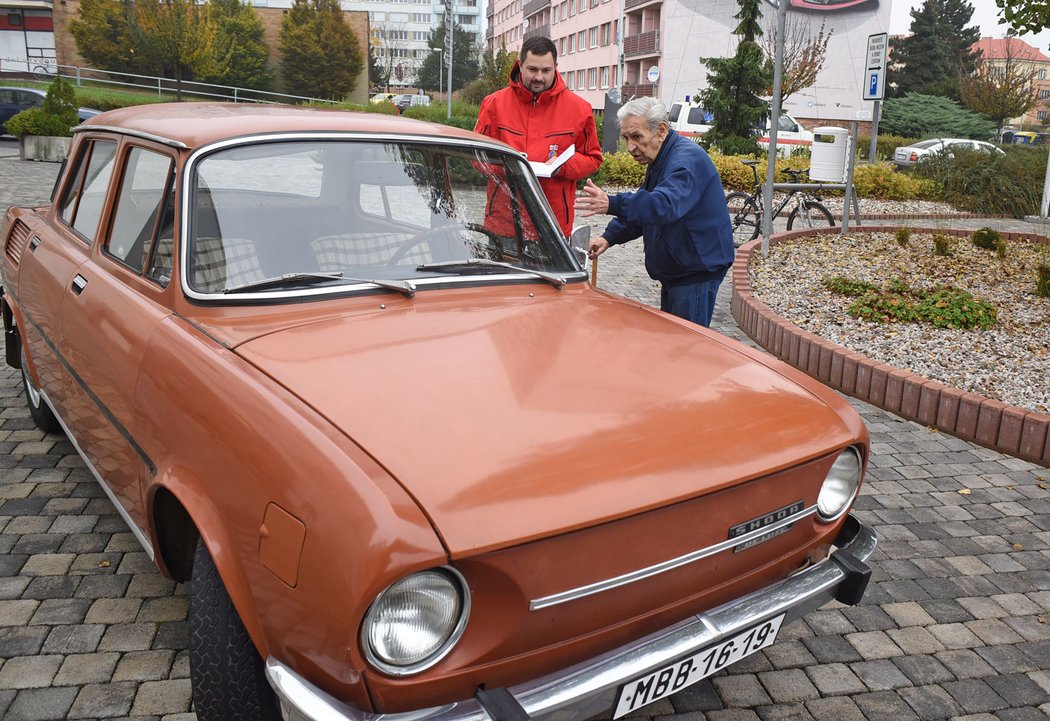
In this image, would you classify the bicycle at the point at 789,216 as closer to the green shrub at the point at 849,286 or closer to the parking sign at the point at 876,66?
the parking sign at the point at 876,66

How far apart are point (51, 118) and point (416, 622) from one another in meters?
21.4

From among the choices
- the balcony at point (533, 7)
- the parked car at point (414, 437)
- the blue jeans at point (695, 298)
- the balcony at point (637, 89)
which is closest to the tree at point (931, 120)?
the balcony at point (637, 89)

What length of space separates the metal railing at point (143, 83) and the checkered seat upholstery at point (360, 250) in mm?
44117

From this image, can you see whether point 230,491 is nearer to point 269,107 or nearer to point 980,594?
point 269,107

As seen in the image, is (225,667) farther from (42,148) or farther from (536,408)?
(42,148)

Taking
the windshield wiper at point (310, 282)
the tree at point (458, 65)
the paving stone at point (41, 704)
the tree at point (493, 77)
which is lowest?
the paving stone at point (41, 704)

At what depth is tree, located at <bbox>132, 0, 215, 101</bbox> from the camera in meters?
45.6

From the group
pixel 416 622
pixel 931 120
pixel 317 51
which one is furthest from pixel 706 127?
pixel 317 51

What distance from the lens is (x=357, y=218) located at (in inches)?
124

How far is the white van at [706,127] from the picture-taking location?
945 inches

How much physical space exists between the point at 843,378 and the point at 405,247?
3.93 meters

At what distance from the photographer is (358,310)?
2928 millimetres

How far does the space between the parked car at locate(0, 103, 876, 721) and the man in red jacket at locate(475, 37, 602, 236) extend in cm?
179

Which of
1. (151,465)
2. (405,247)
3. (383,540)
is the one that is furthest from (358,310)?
(383,540)
